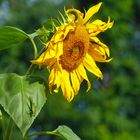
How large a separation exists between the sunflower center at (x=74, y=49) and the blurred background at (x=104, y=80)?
817cm

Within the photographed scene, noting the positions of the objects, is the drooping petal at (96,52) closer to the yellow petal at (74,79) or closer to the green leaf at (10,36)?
the yellow petal at (74,79)

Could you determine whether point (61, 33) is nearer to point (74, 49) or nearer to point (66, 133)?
point (74, 49)

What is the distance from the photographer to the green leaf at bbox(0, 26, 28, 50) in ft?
5.21

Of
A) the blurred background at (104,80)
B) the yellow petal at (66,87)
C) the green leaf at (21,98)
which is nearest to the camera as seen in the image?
the green leaf at (21,98)

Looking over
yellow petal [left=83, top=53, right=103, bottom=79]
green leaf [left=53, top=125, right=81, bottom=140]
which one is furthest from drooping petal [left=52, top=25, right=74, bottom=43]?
green leaf [left=53, top=125, right=81, bottom=140]

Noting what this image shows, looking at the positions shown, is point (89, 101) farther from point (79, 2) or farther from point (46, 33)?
point (46, 33)

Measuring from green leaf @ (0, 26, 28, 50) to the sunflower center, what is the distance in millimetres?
98

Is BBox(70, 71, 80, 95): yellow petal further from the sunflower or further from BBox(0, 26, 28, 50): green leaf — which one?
BBox(0, 26, 28, 50): green leaf

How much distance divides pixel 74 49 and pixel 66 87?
0.08 meters

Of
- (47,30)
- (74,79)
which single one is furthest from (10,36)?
(74,79)

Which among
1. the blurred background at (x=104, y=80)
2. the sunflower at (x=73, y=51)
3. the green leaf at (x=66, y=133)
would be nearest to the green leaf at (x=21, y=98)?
the sunflower at (x=73, y=51)

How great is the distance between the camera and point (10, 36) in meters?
1.59

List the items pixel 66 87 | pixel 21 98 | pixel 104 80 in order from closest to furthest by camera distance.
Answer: pixel 21 98 < pixel 66 87 < pixel 104 80

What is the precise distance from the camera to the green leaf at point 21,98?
150 cm
